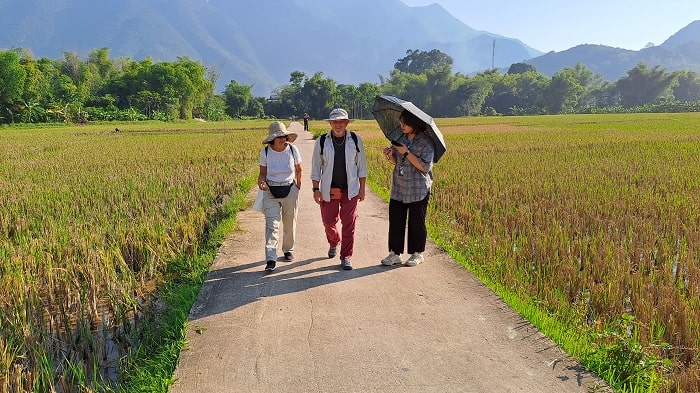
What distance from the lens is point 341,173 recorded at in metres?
4.54

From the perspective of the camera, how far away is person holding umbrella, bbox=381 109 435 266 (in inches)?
173

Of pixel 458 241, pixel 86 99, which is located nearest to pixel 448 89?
pixel 86 99

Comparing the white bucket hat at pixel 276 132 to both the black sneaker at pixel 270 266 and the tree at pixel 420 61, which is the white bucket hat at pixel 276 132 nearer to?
the black sneaker at pixel 270 266

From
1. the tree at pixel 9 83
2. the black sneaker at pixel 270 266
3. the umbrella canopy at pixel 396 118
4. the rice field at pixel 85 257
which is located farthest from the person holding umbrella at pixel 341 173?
the tree at pixel 9 83

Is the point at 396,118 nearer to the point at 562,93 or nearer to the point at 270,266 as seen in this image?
the point at 270,266

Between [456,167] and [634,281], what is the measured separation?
830 centimetres

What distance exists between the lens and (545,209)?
744 cm

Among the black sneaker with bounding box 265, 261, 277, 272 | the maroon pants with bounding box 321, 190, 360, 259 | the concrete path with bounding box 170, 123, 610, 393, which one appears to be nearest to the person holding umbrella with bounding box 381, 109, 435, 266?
the concrete path with bounding box 170, 123, 610, 393

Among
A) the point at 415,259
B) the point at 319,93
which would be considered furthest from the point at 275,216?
the point at 319,93

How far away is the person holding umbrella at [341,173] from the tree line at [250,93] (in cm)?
4653

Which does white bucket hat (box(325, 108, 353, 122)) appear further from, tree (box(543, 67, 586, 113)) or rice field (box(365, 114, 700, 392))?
tree (box(543, 67, 586, 113))

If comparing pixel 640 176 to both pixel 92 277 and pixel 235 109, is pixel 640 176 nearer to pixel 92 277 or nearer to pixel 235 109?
pixel 92 277

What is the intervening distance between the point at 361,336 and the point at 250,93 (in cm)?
8062

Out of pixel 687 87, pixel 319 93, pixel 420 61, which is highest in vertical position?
pixel 420 61
